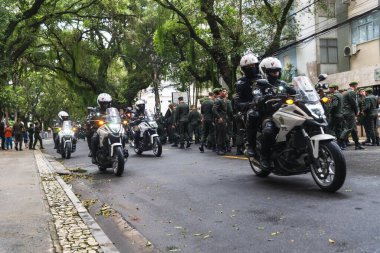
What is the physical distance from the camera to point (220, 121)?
44.9 feet

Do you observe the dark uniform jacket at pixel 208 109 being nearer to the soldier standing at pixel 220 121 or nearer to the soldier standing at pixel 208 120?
the soldier standing at pixel 208 120

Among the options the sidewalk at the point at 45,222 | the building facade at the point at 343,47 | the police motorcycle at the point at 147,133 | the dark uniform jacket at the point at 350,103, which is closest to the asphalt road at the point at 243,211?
the sidewalk at the point at 45,222

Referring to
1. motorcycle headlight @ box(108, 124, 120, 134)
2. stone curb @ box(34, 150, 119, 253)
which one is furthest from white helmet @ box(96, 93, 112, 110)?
stone curb @ box(34, 150, 119, 253)

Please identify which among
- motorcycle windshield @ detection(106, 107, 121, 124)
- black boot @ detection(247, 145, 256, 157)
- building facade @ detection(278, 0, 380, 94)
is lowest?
black boot @ detection(247, 145, 256, 157)

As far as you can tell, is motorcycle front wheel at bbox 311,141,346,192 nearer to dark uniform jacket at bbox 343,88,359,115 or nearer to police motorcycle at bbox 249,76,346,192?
police motorcycle at bbox 249,76,346,192

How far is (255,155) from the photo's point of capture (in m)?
7.38

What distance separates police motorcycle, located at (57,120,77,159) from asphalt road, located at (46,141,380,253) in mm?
8106

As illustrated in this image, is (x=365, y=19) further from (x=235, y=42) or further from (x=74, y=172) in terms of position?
(x=74, y=172)

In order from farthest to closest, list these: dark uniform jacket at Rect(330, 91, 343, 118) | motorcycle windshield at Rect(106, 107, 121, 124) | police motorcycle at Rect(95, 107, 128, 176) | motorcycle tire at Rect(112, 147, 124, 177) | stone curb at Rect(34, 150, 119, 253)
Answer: dark uniform jacket at Rect(330, 91, 343, 118) → motorcycle windshield at Rect(106, 107, 121, 124) → police motorcycle at Rect(95, 107, 128, 176) → motorcycle tire at Rect(112, 147, 124, 177) → stone curb at Rect(34, 150, 119, 253)

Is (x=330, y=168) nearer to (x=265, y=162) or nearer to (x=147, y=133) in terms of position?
(x=265, y=162)

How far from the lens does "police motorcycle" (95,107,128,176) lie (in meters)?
9.73

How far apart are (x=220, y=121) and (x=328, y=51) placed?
55.5 feet

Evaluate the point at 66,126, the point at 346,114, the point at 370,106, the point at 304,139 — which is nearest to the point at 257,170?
the point at 304,139

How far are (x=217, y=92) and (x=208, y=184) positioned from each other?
7.11m
